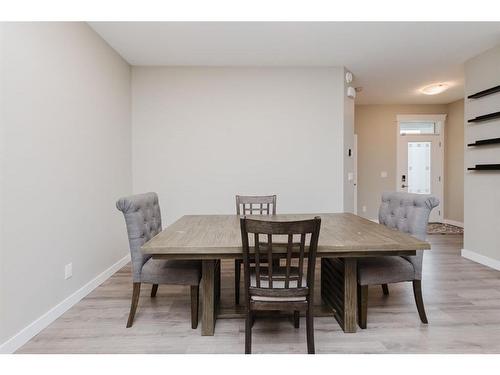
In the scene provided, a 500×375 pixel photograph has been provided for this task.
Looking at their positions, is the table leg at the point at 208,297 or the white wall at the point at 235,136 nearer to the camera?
the table leg at the point at 208,297

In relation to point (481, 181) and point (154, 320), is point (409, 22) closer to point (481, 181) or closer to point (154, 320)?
point (481, 181)

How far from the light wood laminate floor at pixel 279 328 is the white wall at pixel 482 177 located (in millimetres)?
901

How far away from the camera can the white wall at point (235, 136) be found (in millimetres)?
4062

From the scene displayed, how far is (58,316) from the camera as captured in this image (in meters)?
2.34

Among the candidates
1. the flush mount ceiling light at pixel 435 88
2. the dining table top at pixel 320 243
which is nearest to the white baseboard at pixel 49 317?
the dining table top at pixel 320 243

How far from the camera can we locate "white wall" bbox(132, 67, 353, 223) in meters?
4.06

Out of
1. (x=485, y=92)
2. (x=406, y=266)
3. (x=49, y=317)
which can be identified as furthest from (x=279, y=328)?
(x=485, y=92)

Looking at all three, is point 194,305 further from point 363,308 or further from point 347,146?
point 347,146

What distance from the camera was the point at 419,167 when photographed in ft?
21.1

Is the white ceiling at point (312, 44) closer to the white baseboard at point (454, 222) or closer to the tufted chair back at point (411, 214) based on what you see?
the tufted chair back at point (411, 214)

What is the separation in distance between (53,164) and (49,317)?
114 cm

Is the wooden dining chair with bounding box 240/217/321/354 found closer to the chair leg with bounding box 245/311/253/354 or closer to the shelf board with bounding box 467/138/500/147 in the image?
the chair leg with bounding box 245/311/253/354

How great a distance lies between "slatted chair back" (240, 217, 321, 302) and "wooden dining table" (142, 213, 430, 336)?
108mm
